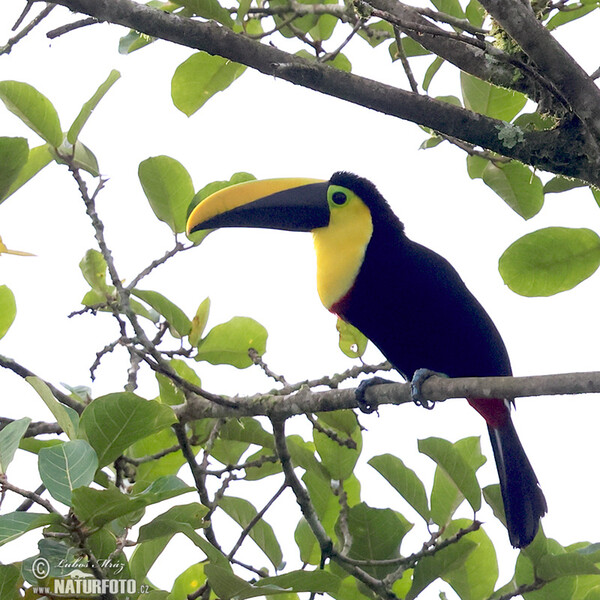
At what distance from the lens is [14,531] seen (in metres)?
1.86

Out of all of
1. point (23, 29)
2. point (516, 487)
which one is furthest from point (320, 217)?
point (23, 29)

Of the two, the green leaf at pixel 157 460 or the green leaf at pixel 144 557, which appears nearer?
the green leaf at pixel 144 557

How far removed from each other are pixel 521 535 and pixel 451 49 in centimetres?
162

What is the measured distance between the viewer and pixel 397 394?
2.74m

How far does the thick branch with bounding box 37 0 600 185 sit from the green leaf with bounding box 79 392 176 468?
956mm

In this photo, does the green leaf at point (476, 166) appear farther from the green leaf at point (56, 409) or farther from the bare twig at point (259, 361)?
the green leaf at point (56, 409)

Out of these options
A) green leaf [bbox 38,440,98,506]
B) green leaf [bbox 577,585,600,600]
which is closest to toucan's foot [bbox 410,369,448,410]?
green leaf [bbox 577,585,600,600]

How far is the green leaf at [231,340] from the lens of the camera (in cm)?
307

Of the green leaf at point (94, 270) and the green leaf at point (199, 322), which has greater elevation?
the green leaf at point (94, 270)

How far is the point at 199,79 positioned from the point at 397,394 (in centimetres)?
130

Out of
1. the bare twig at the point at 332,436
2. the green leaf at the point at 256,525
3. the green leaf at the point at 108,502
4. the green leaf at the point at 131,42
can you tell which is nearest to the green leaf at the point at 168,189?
the green leaf at the point at 131,42

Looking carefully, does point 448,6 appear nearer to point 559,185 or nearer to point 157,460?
point 559,185

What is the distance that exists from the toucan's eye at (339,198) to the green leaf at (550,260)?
1.23 metres

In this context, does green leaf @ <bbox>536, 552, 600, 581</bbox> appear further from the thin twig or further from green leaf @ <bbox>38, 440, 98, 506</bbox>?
green leaf @ <bbox>38, 440, 98, 506</bbox>
